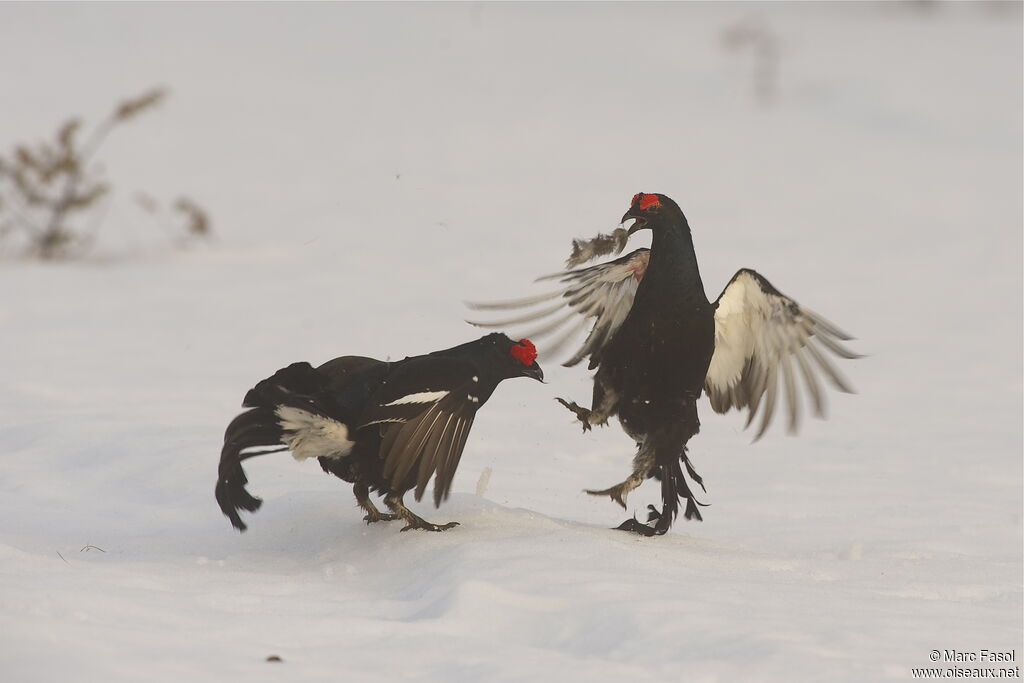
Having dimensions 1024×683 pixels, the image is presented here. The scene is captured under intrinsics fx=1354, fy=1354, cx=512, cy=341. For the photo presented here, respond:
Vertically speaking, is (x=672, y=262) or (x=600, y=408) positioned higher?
(x=672, y=262)

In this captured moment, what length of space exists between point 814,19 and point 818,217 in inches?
642

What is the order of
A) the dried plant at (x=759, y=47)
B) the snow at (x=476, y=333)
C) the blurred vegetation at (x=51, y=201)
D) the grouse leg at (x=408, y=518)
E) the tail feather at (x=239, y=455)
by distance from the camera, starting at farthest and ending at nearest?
1. the dried plant at (x=759, y=47)
2. the blurred vegetation at (x=51, y=201)
3. the grouse leg at (x=408, y=518)
4. the tail feather at (x=239, y=455)
5. the snow at (x=476, y=333)

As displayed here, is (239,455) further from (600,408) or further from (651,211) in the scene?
(651,211)

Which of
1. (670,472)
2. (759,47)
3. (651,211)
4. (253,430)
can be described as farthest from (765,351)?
(759,47)

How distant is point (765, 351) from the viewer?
5324 mm

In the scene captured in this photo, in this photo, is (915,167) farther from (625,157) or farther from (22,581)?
(22,581)

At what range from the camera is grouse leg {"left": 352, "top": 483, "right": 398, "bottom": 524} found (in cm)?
473

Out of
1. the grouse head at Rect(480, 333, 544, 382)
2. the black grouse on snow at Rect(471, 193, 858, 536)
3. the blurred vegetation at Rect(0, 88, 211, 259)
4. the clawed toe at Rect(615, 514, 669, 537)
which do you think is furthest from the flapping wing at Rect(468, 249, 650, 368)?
the blurred vegetation at Rect(0, 88, 211, 259)

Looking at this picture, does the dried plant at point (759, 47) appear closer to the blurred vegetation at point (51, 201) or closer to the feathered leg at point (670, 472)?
the blurred vegetation at point (51, 201)

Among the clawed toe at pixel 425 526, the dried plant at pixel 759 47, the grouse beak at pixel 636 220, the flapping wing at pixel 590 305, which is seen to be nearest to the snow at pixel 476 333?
the clawed toe at pixel 425 526

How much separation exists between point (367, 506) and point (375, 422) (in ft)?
1.54

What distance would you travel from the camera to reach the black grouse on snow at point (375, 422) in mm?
4441

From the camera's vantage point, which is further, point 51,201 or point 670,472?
point 51,201

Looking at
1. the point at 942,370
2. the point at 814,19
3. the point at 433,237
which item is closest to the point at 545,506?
the point at 942,370
